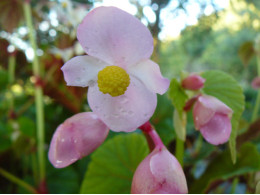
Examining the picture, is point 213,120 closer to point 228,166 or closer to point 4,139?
point 228,166

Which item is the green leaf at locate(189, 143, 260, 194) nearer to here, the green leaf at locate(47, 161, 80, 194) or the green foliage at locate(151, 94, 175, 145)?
the green foliage at locate(151, 94, 175, 145)

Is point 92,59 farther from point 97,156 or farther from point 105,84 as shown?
point 97,156

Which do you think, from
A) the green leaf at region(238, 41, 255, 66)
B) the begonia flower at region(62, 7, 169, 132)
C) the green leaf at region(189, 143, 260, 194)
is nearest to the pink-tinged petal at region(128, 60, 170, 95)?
the begonia flower at region(62, 7, 169, 132)

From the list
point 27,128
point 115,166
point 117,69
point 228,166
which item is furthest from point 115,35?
point 27,128

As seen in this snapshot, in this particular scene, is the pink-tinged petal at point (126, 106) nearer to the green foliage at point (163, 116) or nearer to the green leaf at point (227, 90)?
the green leaf at point (227, 90)

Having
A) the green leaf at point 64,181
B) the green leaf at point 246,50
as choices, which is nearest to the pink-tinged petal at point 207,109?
the green leaf at point 64,181

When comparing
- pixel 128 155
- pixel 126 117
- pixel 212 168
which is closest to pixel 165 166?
pixel 126 117
